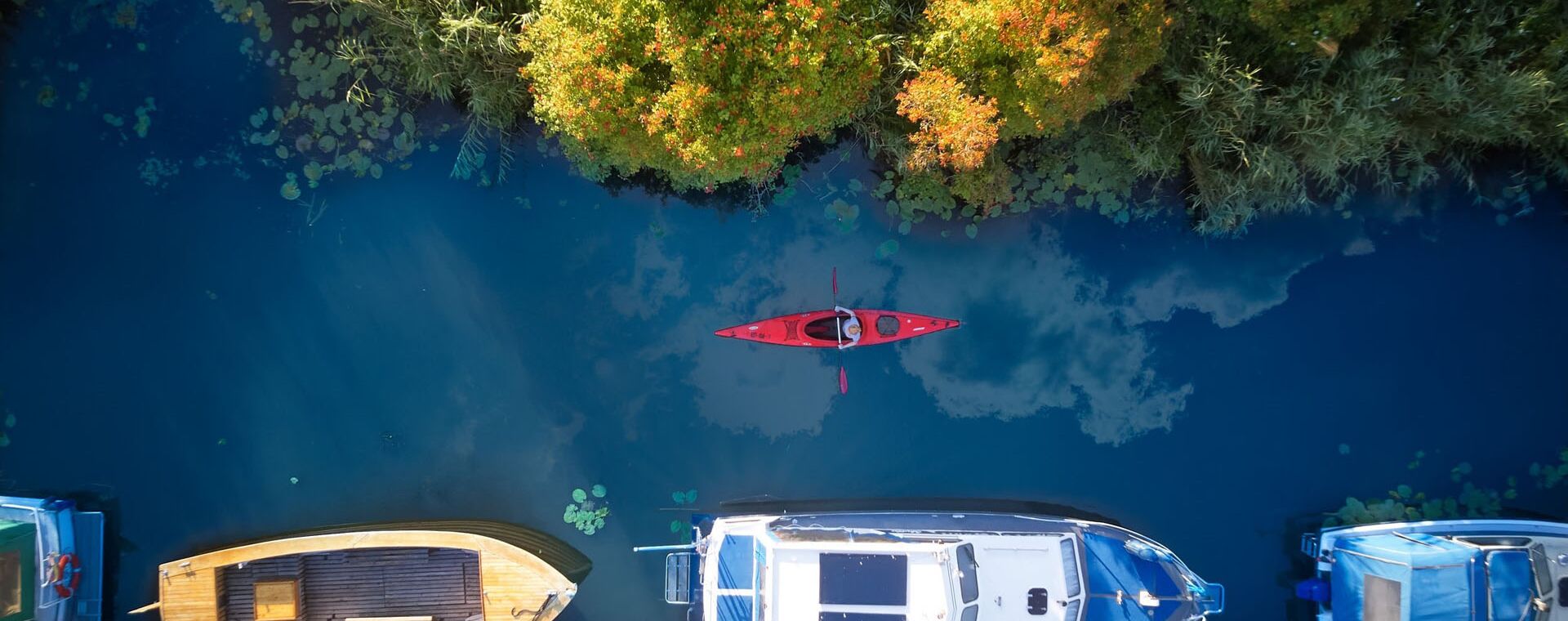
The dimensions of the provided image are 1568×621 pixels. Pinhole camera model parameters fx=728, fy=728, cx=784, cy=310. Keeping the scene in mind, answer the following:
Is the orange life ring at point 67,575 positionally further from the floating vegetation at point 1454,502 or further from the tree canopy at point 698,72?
the floating vegetation at point 1454,502

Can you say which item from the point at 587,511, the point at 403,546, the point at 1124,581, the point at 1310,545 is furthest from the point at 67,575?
the point at 1310,545

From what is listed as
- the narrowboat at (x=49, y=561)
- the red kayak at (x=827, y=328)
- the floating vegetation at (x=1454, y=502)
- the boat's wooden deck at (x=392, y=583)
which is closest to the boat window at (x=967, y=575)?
the red kayak at (x=827, y=328)

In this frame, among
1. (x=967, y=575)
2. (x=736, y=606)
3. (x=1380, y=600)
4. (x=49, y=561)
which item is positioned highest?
(x=49, y=561)

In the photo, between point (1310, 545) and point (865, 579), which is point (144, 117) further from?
point (1310, 545)

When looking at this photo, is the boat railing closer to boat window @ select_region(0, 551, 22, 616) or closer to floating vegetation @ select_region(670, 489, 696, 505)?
floating vegetation @ select_region(670, 489, 696, 505)

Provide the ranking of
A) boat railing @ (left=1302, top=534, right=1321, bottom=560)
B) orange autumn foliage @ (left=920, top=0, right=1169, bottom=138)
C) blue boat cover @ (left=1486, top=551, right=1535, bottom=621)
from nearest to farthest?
orange autumn foliage @ (left=920, top=0, right=1169, bottom=138) → blue boat cover @ (left=1486, top=551, right=1535, bottom=621) → boat railing @ (left=1302, top=534, right=1321, bottom=560)

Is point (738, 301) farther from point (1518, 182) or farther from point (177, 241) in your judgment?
point (1518, 182)

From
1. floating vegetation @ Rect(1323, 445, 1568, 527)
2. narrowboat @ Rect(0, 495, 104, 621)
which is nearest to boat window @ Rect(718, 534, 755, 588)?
floating vegetation @ Rect(1323, 445, 1568, 527)
